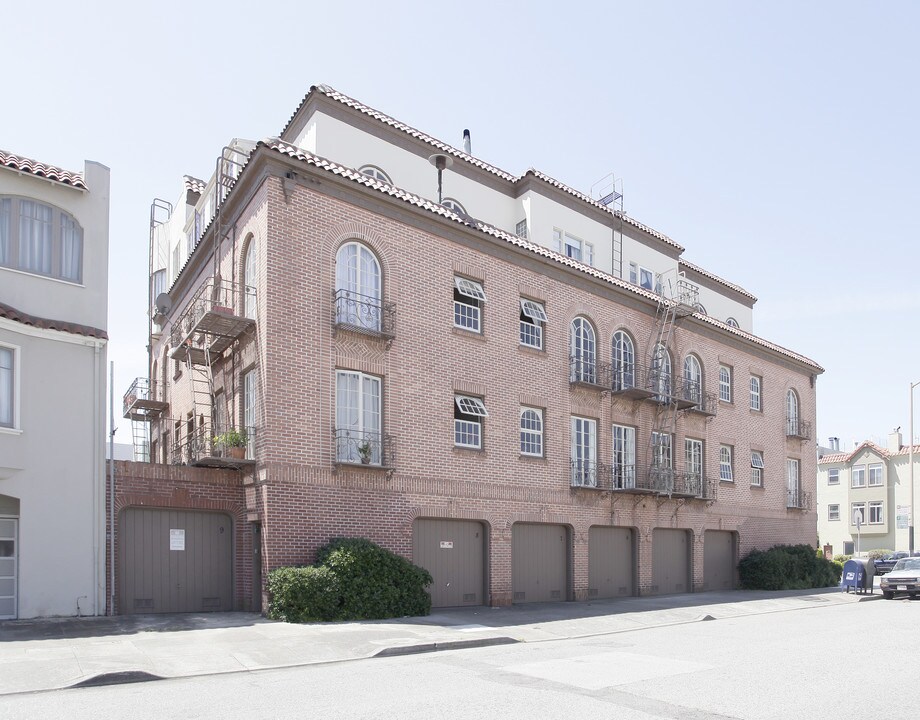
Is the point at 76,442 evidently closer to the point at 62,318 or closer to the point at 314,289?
the point at 62,318

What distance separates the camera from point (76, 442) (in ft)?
56.1

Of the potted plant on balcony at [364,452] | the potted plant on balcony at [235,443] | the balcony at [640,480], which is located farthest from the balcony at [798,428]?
the potted plant on balcony at [235,443]

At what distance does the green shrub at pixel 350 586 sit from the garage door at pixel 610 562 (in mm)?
7585

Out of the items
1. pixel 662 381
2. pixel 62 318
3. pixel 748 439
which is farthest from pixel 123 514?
pixel 748 439

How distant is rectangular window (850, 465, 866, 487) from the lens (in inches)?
2469

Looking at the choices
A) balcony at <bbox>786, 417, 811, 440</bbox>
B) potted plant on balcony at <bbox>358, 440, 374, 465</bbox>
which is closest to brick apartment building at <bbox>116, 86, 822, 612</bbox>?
potted plant on balcony at <bbox>358, 440, 374, 465</bbox>

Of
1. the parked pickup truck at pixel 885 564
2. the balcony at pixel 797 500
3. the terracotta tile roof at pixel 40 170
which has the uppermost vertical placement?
the terracotta tile roof at pixel 40 170

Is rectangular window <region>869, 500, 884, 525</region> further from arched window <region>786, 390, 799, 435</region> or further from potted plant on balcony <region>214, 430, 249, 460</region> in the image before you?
potted plant on balcony <region>214, 430, 249, 460</region>

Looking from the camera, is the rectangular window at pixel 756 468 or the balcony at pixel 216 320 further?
the rectangular window at pixel 756 468

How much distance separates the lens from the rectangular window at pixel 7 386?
53.4ft

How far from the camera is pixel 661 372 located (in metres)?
27.2

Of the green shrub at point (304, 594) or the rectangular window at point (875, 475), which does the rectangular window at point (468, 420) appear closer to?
the green shrub at point (304, 594)

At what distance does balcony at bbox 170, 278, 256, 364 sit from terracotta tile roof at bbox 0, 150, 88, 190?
364 centimetres

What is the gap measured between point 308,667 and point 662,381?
17.7 m
